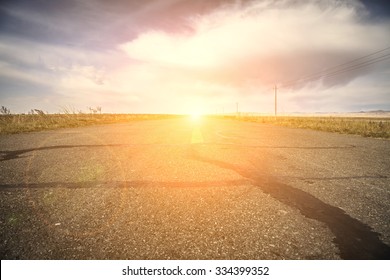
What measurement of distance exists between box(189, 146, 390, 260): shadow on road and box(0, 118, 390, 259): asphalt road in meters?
0.01

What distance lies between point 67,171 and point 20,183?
2.96 ft

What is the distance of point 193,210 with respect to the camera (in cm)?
307

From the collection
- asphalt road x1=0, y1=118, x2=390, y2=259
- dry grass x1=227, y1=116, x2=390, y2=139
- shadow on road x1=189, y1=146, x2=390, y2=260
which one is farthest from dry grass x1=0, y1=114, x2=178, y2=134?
dry grass x1=227, y1=116, x2=390, y2=139

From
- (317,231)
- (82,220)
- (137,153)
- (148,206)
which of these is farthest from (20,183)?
(317,231)

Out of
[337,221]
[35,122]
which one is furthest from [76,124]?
[337,221]

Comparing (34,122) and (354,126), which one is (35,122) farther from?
(354,126)

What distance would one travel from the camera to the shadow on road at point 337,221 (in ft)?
7.22

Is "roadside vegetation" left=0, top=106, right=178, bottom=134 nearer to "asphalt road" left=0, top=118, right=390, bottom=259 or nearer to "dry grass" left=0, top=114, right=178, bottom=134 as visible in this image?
"dry grass" left=0, top=114, right=178, bottom=134

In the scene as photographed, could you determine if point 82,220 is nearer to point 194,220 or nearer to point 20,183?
point 194,220

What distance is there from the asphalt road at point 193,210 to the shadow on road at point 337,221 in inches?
0.4

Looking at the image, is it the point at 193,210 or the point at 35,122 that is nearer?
the point at 193,210

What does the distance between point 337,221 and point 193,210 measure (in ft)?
5.82

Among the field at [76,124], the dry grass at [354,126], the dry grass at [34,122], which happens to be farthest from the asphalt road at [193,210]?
the dry grass at [354,126]

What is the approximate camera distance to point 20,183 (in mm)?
4141
